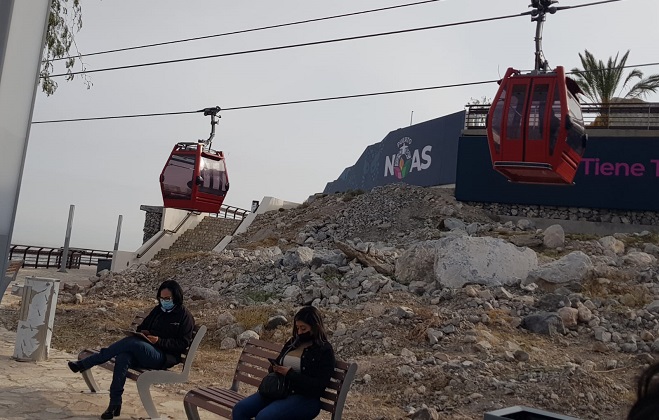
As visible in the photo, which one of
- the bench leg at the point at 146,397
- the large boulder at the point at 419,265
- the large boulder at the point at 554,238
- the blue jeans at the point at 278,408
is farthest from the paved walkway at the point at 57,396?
the large boulder at the point at 554,238

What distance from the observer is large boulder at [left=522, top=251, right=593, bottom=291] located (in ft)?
43.2

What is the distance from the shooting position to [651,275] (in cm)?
1430

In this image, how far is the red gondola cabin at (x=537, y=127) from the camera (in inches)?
454

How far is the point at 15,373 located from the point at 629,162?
2273cm

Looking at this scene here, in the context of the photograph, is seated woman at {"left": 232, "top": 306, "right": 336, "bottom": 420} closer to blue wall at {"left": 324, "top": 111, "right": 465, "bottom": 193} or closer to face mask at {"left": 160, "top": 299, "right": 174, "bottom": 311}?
face mask at {"left": 160, "top": 299, "right": 174, "bottom": 311}

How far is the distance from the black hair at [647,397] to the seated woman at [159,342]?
5.36 metres

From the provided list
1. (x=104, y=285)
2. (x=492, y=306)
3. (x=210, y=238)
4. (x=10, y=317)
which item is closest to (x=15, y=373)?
(x=10, y=317)

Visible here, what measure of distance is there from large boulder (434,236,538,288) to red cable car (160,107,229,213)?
870cm

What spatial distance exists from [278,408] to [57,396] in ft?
8.98

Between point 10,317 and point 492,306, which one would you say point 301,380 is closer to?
point 492,306

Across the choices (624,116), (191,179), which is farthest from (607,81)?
(191,179)

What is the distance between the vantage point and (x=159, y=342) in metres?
6.21

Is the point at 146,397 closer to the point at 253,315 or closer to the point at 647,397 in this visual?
the point at 647,397

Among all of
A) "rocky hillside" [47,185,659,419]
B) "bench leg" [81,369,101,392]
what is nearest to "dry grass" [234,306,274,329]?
"rocky hillside" [47,185,659,419]
